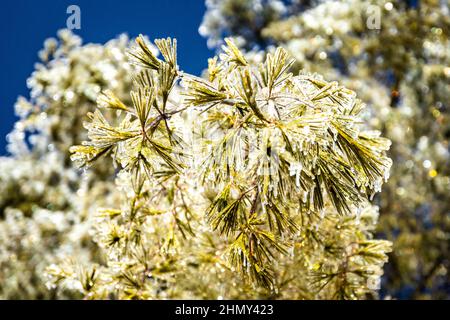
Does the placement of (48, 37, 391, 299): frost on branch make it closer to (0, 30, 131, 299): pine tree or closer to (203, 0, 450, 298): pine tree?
(0, 30, 131, 299): pine tree

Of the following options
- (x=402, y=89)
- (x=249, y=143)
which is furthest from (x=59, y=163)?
(x=249, y=143)

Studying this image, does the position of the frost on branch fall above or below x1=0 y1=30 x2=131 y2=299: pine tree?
below

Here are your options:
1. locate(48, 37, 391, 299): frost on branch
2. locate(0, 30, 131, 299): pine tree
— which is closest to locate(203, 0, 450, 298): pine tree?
locate(0, 30, 131, 299): pine tree

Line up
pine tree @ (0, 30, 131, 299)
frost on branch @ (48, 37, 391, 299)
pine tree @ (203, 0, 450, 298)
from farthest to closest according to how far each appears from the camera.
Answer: pine tree @ (203, 0, 450, 298) → pine tree @ (0, 30, 131, 299) → frost on branch @ (48, 37, 391, 299)

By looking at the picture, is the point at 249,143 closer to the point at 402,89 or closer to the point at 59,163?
the point at 402,89

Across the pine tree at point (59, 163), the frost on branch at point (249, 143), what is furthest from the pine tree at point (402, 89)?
the frost on branch at point (249, 143)

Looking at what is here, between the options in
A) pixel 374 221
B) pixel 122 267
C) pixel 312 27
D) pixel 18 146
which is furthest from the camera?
pixel 18 146

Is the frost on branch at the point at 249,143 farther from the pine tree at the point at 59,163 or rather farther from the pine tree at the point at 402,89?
Answer: the pine tree at the point at 402,89

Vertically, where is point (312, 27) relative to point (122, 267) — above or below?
above

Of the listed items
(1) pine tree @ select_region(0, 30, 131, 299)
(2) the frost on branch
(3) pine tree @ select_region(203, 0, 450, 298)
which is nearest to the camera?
(2) the frost on branch
